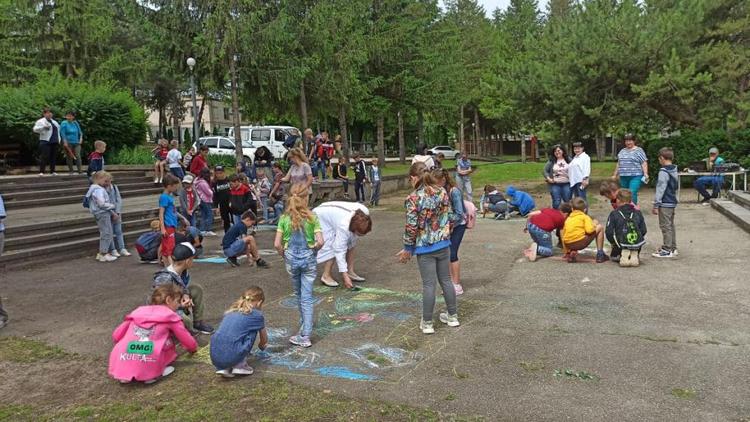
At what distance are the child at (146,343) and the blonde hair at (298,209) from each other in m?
1.25

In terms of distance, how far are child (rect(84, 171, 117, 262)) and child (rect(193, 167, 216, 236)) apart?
2252mm

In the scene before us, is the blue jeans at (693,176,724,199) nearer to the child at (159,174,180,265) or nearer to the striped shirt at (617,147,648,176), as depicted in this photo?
the striped shirt at (617,147,648,176)

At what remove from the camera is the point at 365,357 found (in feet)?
15.2

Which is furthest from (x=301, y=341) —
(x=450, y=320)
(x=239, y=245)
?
(x=239, y=245)

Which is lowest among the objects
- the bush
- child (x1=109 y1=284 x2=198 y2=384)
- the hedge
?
child (x1=109 y1=284 x2=198 y2=384)

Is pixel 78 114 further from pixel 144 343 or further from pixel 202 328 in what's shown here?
pixel 144 343

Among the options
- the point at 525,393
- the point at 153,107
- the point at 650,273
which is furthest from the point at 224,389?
the point at 153,107

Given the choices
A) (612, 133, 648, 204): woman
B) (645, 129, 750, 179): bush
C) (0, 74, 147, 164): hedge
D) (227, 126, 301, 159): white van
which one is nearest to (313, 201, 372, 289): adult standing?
(612, 133, 648, 204): woman

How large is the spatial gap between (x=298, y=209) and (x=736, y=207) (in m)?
11.0

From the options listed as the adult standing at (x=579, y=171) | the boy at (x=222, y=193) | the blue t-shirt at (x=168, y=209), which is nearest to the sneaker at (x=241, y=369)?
the blue t-shirt at (x=168, y=209)

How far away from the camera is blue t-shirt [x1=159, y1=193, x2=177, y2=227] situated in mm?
8305

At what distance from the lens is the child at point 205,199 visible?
1123cm

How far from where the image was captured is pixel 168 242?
316 inches

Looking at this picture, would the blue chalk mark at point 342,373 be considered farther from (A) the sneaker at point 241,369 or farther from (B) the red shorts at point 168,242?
(B) the red shorts at point 168,242
